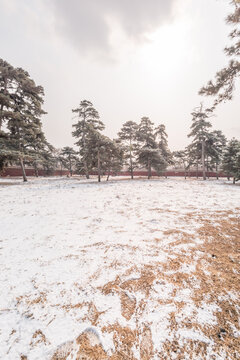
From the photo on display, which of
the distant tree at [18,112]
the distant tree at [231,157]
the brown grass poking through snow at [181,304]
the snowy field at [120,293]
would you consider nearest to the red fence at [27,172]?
the distant tree at [18,112]

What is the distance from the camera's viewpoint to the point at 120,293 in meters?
1.80

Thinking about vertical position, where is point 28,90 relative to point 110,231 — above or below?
above

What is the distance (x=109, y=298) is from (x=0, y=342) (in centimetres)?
105

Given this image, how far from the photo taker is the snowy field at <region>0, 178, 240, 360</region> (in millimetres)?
1246

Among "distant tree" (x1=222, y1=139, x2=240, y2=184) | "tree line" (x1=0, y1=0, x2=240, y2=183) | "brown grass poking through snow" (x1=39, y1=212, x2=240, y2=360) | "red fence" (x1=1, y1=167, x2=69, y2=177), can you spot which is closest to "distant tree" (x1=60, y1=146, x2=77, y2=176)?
"red fence" (x1=1, y1=167, x2=69, y2=177)

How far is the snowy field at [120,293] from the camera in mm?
1246

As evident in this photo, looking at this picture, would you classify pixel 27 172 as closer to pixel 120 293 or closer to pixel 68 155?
pixel 68 155

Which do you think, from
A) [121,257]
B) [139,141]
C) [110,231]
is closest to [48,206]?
[110,231]

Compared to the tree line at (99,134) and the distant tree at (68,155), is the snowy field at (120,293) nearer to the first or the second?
the tree line at (99,134)

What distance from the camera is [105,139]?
1420 centimetres

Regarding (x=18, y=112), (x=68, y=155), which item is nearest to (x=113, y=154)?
(x=18, y=112)

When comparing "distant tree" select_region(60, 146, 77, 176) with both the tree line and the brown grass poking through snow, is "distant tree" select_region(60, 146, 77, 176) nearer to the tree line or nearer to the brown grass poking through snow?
the tree line

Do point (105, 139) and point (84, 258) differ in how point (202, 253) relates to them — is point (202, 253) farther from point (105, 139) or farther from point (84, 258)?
point (105, 139)

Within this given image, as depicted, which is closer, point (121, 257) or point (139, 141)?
point (121, 257)
